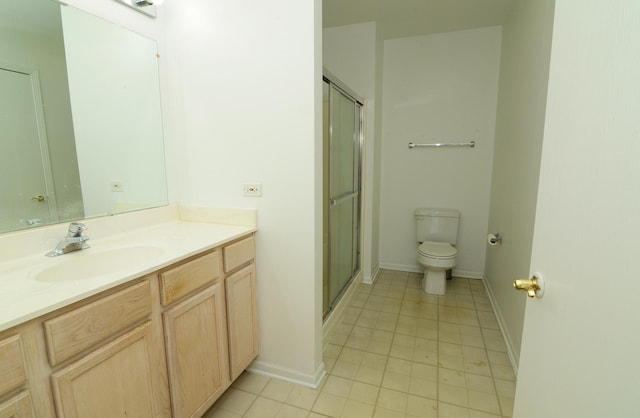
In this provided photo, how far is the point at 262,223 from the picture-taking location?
1716 millimetres

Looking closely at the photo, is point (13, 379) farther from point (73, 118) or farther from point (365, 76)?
point (365, 76)

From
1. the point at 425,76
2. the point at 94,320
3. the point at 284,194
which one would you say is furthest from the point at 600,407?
the point at 425,76

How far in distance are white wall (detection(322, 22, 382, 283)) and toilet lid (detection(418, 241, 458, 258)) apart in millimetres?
530

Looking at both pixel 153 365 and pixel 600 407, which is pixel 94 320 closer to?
pixel 153 365

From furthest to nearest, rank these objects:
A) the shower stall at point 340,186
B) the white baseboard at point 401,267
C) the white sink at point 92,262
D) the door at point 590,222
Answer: the white baseboard at point 401,267, the shower stall at point 340,186, the white sink at point 92,262, the door at point 590,222

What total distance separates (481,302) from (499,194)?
0.99 metres

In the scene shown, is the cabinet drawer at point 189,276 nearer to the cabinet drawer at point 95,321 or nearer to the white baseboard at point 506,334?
the cabinet drawer at point 95,321

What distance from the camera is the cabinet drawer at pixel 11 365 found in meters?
0.75

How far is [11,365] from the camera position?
0.76m

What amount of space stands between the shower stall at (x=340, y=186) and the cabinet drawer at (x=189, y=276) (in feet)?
3.09

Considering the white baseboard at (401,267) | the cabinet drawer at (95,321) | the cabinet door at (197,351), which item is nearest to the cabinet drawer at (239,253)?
the cabinet door at (197,351)

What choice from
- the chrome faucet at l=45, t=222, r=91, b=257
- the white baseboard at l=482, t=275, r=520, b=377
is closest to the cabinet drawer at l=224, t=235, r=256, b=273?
the chrome faucet at l=45, t=222, r=91, b=257

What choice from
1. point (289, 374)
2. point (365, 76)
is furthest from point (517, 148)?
point (289, 374)

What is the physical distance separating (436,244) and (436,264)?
355 millimetres
